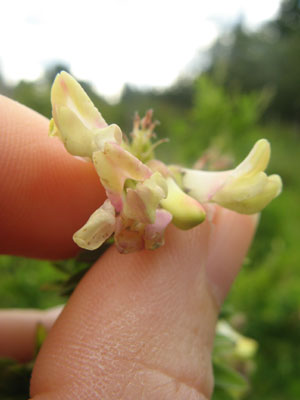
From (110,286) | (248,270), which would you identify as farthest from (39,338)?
(248,270)

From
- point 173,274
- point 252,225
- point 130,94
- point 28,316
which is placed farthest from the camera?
point 130,94

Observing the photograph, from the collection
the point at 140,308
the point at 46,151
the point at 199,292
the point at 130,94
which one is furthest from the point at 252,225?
the point at 130,94

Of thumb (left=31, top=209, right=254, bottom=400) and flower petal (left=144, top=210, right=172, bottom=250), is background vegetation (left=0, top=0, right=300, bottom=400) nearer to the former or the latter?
thumb (left=31, top=209, right=254, bottom=400)

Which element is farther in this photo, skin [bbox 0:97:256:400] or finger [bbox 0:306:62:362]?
finger [bbox 0:306:62:362]

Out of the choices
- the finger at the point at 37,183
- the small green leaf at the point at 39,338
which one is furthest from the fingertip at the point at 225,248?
the small green leaf at the point at 39,338

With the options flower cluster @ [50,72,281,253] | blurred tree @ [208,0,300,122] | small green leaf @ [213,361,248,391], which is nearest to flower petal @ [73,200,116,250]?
flower cluster @ [50,72,281,253]

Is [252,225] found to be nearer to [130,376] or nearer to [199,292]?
[199,292]
